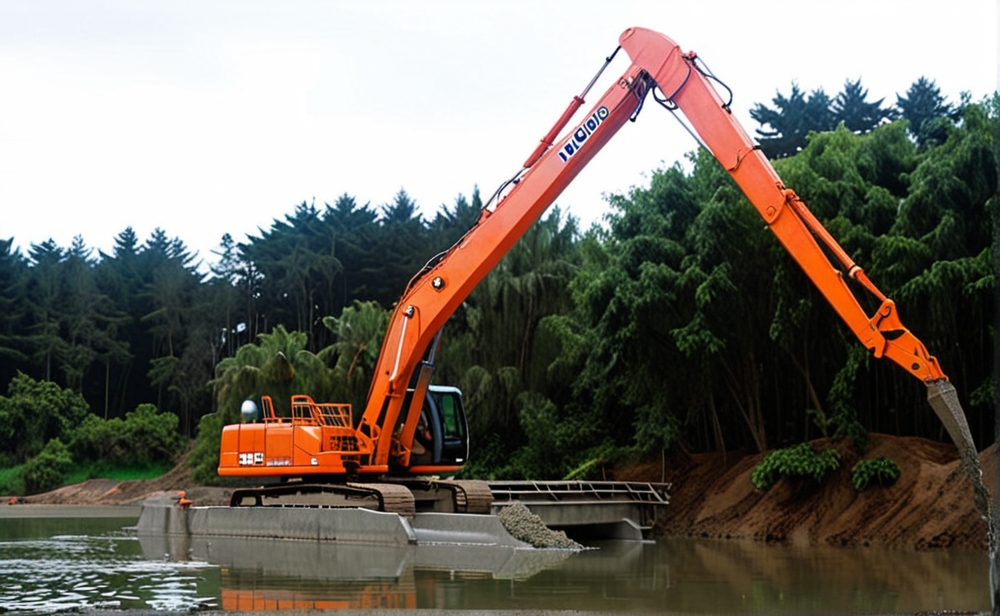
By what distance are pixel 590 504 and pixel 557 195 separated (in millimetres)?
6074

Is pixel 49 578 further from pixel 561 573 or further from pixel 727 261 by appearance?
pixel 727 261

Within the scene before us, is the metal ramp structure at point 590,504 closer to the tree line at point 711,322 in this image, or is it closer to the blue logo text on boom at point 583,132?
the tree line at point 711,322

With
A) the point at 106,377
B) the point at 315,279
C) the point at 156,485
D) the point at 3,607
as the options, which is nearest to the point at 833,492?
the point at 3,607

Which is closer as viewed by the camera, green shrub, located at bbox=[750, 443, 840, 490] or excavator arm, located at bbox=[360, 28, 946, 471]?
excavator arm, located at bbox=[360, 28, 946, 471]

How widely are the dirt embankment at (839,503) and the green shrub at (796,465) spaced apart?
9.9 inches

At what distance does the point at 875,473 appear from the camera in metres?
21.6

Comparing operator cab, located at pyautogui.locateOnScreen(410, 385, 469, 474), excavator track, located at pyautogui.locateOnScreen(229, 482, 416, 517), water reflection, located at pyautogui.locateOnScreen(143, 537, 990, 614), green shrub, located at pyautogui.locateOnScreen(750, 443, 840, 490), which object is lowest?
water reflection, located at pyautogui.locateOnScreen(143, 537, 990, 614)

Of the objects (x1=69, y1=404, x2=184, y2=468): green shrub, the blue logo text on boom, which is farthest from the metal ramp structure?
(x1=69, y1=404, x2=184, y2=468): green shrub

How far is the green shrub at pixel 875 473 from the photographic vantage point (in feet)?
70.4

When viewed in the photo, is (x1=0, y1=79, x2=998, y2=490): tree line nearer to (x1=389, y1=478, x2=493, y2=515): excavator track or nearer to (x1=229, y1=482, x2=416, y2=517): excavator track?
(x1=389, y1=478, x2=493, y2=515): excavator track

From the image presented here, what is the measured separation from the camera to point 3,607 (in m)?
10.7

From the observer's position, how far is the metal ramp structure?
2080 cm

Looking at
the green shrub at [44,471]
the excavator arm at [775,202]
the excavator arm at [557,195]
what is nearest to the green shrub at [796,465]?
the excavator arm at [557,195]

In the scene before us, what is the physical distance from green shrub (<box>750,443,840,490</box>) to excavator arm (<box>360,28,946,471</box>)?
4701 mm
